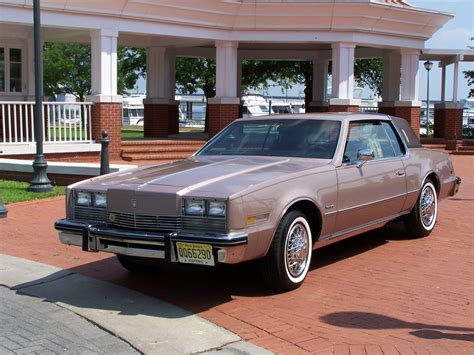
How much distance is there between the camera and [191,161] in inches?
266

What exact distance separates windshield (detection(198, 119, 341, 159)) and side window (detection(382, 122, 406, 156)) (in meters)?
1.19

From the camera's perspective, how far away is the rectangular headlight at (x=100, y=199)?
5566mm

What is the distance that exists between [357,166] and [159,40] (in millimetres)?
14619

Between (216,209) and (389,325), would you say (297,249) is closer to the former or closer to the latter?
(216,209)

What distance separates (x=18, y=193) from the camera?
1115cm

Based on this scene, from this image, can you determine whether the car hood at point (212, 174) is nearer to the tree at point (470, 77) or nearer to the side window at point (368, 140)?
the side window at point (368, 140)

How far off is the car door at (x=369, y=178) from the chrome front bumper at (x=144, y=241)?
1.66 meters

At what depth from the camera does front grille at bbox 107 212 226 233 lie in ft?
16.6

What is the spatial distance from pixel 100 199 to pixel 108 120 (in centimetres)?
1073

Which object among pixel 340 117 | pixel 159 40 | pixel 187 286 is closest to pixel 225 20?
pixel 159 40

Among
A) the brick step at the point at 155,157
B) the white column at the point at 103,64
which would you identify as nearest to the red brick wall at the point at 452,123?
the brick step at the point at 155,157

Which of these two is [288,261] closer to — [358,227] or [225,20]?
[358,227]

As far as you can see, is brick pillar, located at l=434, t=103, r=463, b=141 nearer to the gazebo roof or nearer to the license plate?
the gazebo roof

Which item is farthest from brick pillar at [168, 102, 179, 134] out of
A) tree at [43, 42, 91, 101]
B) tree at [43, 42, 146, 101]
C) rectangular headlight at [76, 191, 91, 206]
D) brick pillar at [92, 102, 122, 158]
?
tree at [43, 42, 91, 101]
